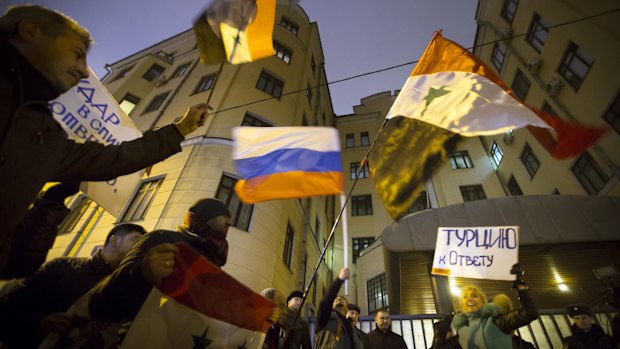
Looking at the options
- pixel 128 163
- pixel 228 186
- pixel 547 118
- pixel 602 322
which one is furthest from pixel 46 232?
pixel 602 322

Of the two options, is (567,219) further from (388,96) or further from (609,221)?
(388,96)

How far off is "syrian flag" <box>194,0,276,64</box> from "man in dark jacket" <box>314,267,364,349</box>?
362 centimetres

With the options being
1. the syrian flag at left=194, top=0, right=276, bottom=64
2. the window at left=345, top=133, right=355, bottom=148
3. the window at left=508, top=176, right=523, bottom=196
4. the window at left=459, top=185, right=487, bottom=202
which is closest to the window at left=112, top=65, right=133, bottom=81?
the window at left=345, top=133, right=355, bottom=148

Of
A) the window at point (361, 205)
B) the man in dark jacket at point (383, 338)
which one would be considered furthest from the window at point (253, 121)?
the window at point (361, 205)

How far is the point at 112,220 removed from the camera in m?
9.15

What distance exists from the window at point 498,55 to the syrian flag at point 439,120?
17.6 meters

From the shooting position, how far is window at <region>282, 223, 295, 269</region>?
11.2m

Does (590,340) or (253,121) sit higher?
(253,121)

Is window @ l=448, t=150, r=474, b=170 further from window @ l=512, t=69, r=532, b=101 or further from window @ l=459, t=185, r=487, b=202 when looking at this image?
window @ l=512, t=69, r=532, b=101

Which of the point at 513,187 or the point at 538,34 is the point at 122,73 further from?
the point at 513,187

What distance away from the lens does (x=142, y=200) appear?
9688 millimetres

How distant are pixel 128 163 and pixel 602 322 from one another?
344 inches

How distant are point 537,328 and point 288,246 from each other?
8.26 meters

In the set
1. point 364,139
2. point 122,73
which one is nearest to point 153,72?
point 122,73
